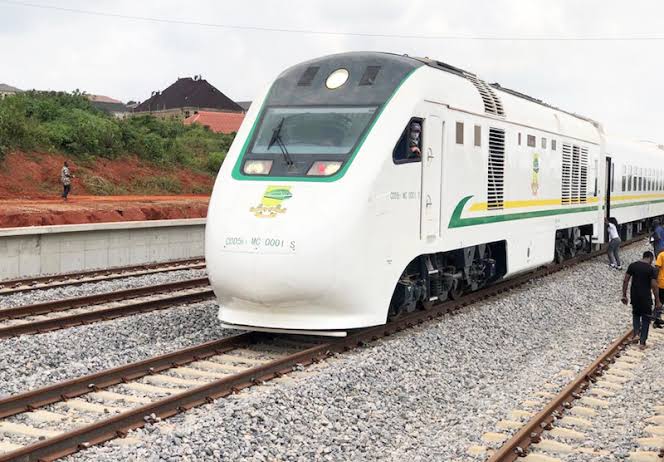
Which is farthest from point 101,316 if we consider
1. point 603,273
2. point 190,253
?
point 603,273

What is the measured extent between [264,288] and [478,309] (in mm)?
5213

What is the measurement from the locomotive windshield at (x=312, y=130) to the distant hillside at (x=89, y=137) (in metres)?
26.2

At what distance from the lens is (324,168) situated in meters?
9.32

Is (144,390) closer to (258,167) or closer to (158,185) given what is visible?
(258,167)

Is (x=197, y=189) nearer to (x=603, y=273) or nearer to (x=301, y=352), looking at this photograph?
(x=603, y=273)

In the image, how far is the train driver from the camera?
1023 cm

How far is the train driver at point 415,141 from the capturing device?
33.6ft

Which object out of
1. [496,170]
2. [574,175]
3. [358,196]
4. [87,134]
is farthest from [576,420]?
[87,134]

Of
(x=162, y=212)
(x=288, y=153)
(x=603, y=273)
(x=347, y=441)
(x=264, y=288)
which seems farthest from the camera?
(x=162, y=212)

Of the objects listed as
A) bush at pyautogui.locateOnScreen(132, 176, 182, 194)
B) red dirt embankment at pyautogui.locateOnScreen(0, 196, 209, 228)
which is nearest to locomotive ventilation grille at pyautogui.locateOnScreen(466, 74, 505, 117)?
red dirt embankment at pyautogui.locateOnScreen(0, 196, 209, 228)

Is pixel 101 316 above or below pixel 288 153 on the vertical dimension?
below

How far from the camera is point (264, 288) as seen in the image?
8930mm

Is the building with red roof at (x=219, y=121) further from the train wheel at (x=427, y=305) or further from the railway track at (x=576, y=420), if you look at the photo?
the railway track at (x=576, y=420)

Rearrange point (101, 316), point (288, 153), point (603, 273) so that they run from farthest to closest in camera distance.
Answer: point (603, 273), point (101, 316), point (288, 153)
